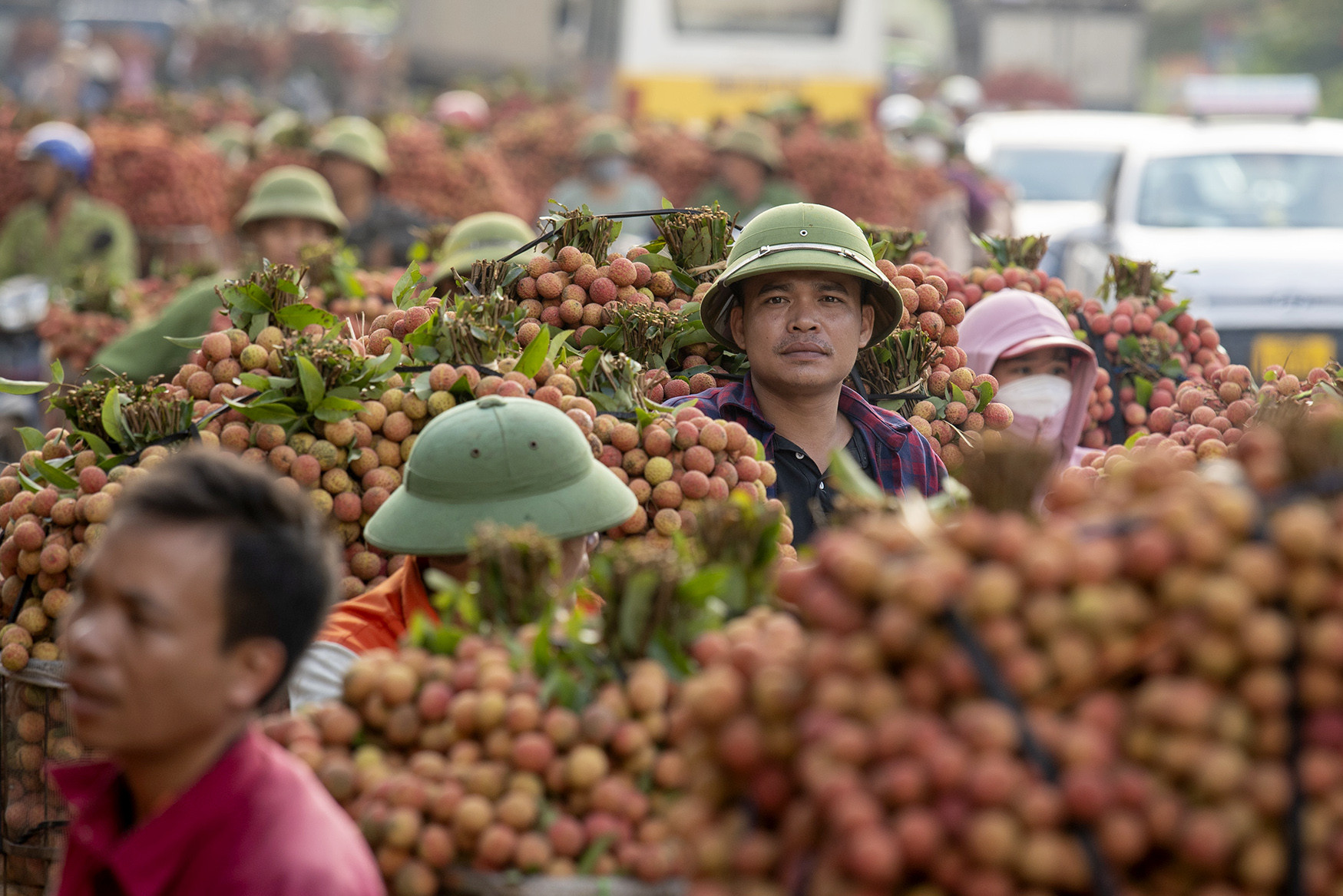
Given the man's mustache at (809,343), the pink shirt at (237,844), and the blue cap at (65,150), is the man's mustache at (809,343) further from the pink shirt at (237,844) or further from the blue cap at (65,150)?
the blue cap at (65,150)

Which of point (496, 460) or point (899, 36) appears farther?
point (899, 36)

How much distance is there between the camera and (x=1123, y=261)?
15.5 feet

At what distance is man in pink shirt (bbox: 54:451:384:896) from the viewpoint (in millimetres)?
1593

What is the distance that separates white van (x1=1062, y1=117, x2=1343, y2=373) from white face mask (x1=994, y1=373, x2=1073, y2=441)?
2946 mm

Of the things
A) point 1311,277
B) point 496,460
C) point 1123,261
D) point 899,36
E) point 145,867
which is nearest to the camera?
point 145,867

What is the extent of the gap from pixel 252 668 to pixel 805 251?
1914mm

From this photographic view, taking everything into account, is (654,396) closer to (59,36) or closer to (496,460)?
(496,460)

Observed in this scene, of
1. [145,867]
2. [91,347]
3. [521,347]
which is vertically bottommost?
[91,347]

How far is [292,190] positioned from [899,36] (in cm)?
4321

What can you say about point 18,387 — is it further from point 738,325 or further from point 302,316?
point 738,325

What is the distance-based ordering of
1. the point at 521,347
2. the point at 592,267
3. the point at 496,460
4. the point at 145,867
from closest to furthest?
the point at 145,867
the point at 496,460
the point at 521,347
the point at 592,267

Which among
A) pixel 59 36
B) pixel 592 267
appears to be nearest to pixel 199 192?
pixel 592 267

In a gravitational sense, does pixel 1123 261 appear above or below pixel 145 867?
above

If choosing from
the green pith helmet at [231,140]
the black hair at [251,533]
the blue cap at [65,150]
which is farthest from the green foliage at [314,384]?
the green pith helmet at [231,140]
